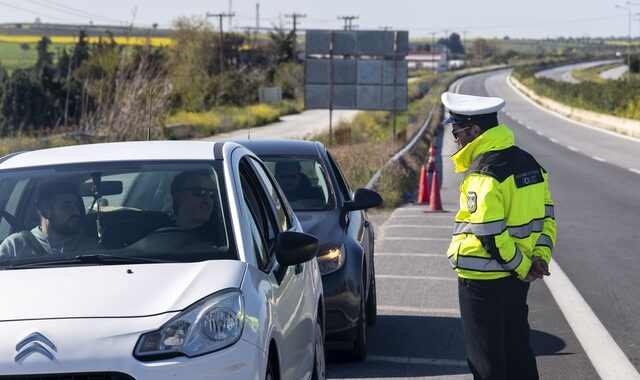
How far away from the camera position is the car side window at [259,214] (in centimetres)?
555

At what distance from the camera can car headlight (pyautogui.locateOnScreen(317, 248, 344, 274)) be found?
8.15 m

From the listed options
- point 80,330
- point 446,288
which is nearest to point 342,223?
point 446,288

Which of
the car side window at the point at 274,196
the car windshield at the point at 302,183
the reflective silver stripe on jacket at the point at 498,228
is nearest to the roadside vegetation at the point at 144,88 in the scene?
the car windshield at the point at 302,183

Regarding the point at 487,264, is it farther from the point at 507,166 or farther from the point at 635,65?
the point at 635,65

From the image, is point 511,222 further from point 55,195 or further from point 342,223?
point 342,223

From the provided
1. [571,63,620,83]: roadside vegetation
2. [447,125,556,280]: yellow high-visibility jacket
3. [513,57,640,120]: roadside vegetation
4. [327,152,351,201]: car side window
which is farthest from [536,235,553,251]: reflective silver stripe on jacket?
[571,63,620,83]: roadside vegetation

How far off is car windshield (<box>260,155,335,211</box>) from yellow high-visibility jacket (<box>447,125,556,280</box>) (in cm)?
351

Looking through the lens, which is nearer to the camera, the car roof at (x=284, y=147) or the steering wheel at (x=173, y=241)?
the steering wheel at (x=173, y=241)

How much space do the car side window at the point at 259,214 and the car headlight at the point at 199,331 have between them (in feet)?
2.59

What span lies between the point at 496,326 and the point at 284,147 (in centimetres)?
436

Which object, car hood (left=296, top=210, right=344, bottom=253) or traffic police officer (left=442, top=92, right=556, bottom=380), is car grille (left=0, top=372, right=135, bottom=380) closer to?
traffic police officer (left=442, top=92, right=556, bottom=380)

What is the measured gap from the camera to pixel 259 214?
19.4ft

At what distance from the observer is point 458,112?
18.9 feet

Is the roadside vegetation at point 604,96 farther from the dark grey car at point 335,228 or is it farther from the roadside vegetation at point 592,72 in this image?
the dark grey car at point 335,228
